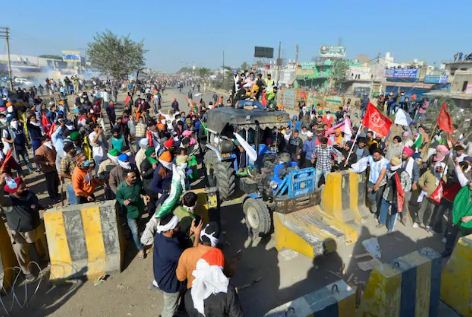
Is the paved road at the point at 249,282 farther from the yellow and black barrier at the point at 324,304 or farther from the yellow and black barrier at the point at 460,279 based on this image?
the yellow and black barrier at the point at 324,304

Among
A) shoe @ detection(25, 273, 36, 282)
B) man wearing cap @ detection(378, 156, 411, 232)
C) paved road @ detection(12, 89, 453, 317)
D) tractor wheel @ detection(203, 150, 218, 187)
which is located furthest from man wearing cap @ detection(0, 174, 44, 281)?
man wearing cap @ detection(378, 156, 411, 232)

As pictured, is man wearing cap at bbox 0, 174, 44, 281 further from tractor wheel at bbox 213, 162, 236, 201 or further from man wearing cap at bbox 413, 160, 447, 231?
man wearing cap at bbox 413, 160, 447, 231

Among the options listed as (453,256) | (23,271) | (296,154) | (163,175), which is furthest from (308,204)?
(23,271)

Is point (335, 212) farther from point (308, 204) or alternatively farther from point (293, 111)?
point (293, 111)

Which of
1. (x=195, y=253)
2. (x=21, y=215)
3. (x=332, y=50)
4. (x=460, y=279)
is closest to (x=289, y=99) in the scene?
(x=460, y=279)

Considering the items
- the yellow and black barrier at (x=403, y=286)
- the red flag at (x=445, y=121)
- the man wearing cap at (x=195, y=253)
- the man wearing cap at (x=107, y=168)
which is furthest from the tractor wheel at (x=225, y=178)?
the red flag at (x=445, y=121)

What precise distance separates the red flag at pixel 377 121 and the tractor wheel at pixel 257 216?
396 centimetres

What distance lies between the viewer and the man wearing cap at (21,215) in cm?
474

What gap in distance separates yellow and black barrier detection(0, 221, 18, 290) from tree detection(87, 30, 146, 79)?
95.1 feet

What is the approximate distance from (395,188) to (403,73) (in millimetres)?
46783

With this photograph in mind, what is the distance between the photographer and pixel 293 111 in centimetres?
2866

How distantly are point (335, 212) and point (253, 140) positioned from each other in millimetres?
2609

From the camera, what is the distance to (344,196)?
21.1ft

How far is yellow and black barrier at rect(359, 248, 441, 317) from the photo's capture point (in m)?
3.23
